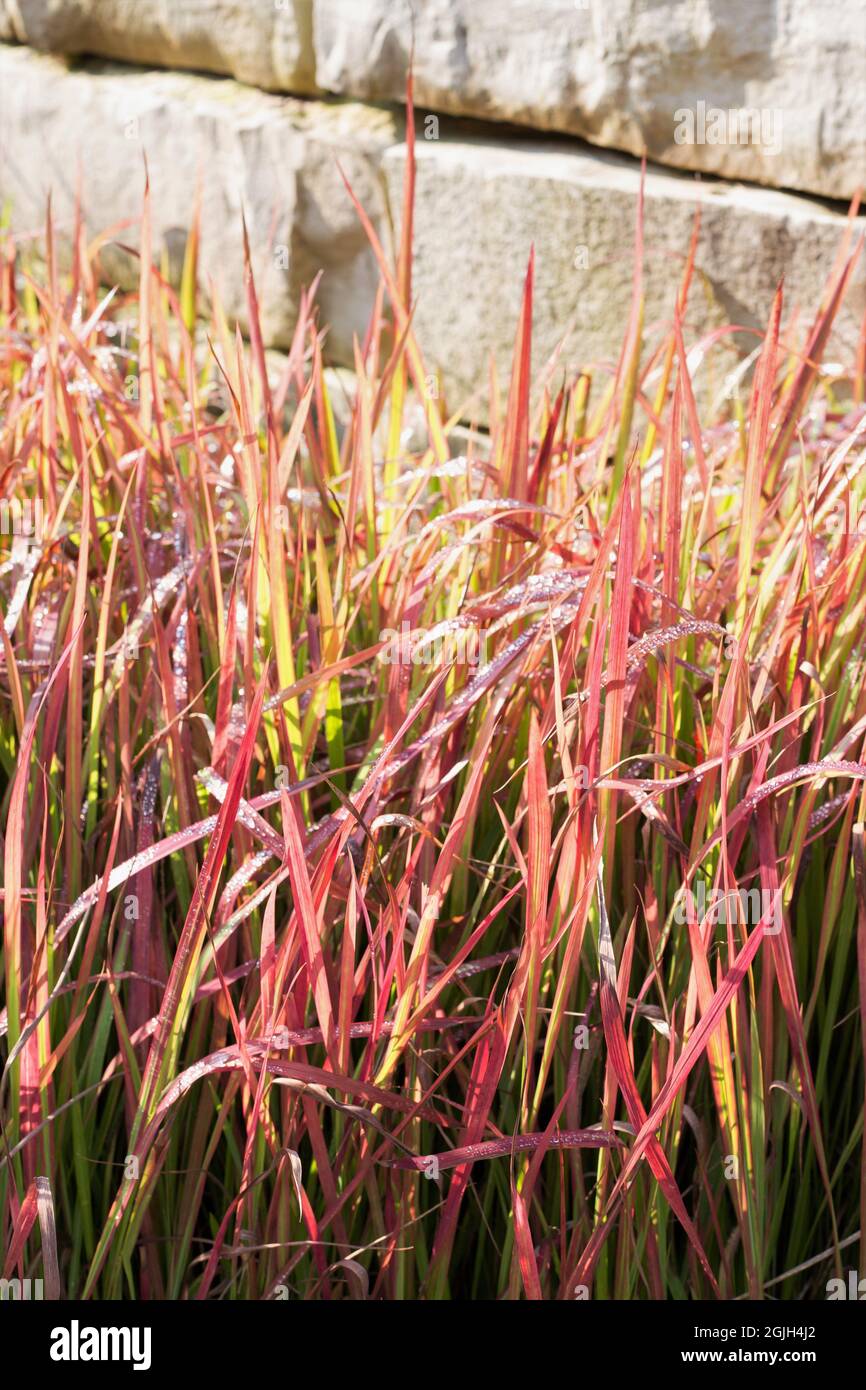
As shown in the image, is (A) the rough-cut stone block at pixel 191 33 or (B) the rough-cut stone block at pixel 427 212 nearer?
(B) the rough-cut stone block at pixel 427 212

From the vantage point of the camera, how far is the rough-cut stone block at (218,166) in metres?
2.01

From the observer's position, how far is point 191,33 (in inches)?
82.8

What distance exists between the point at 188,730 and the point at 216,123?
1.52 meters

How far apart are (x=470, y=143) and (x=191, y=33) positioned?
0.58 m

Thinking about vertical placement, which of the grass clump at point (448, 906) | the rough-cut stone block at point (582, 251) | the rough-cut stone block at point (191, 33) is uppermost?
the rough-cut stone block at point (191, 33)

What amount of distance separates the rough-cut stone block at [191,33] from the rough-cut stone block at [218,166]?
0.11ft

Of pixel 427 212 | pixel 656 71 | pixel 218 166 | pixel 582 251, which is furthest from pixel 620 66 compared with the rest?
pixel 218 166

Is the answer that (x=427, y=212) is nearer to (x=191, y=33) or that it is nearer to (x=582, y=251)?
(x=582, y=251)

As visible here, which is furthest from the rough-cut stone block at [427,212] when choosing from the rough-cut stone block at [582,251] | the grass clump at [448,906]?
the grass clump at [448,906]

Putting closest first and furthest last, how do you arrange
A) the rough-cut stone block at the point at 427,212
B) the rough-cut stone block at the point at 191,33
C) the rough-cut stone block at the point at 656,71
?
the rough-cut stone block at the point at 656,71 → the rough-cut stone block at the point at 427,212 → the rough-cut stone block at the point at 191,33

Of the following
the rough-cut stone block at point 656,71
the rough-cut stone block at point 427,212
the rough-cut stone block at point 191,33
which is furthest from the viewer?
the rough-cut stone block at point 191,33

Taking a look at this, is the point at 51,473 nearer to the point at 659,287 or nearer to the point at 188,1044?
the point at 188,1044

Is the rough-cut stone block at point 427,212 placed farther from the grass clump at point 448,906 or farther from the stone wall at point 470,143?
the grass clump at point 448,906

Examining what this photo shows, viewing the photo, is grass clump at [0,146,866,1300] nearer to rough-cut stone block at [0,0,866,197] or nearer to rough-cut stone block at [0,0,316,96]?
rough-cut stone block at [0,0,866,197]
